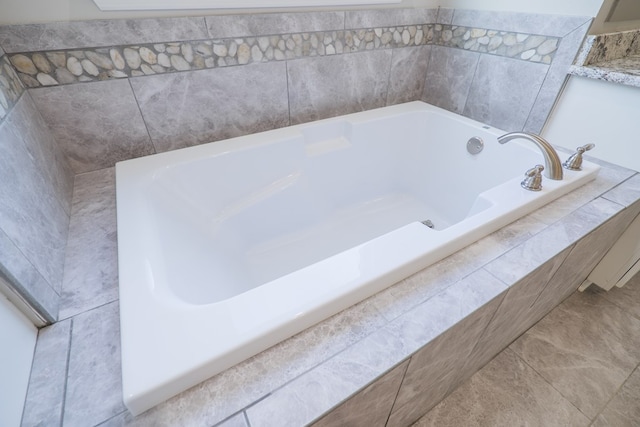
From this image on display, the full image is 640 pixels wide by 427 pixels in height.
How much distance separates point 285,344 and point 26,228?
0.58 meters

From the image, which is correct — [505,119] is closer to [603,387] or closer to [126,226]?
[603,387]

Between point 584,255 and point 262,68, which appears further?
point 262,68

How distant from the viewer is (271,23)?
A: 105 centimetres

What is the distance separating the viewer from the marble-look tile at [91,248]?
2.03ft

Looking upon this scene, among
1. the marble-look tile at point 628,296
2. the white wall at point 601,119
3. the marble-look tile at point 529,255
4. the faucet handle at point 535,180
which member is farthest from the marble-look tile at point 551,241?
the marble-look tile at point 628,296

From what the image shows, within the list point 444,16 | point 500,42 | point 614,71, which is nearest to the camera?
point 614,71

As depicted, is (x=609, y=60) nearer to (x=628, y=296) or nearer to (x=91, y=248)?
(x=628, y=296)

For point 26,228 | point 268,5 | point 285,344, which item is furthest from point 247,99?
point 285,344

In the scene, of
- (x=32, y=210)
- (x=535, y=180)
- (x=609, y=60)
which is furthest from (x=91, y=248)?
(x=609, y=60)

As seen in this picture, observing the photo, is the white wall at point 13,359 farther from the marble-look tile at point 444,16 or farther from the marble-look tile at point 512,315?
the marble-look tile at point 444,16

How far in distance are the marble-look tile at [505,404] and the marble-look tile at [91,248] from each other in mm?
929

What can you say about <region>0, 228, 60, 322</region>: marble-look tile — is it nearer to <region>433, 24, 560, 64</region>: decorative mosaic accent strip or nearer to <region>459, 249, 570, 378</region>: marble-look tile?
<region>459, 249, 570, 378</region>: marble-look tile

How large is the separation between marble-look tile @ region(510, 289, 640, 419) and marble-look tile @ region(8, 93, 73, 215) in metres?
1.55

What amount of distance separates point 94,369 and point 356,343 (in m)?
0.45
